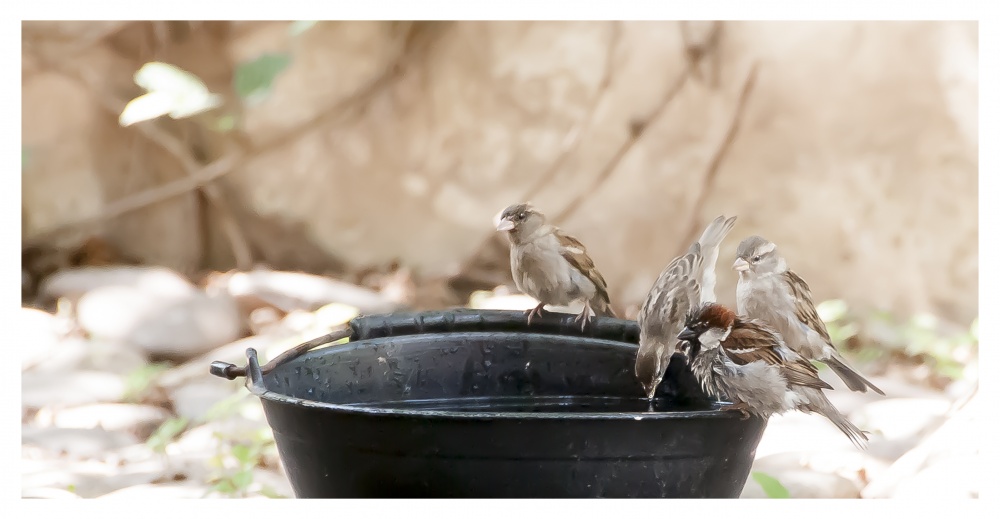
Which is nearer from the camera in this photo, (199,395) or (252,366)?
(252,366)

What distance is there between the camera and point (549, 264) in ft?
8.64

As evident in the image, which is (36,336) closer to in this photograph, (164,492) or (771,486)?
(164,492)

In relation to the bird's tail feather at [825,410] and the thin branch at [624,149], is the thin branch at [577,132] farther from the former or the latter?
the bird's tail feather at [825,410]

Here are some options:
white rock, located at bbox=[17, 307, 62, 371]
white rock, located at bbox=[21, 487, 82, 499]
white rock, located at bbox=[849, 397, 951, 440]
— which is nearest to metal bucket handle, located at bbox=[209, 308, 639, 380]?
white rock, located at bbox=[21, 487, 82, 499]

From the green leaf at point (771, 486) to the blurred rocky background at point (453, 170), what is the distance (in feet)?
5.61

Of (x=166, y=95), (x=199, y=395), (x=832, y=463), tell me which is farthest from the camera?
(x=166, y=95)

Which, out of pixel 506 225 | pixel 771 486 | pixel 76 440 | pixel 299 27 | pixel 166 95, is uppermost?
pixel 299 27

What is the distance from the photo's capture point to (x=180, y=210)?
485cm

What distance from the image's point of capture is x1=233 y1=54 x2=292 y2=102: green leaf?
15.0 feet

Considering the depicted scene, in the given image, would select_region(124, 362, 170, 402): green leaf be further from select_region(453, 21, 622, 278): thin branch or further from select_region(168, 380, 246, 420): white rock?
select_region(453, 21, 622, 278): thin branch

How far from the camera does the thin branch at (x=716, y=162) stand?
4527 mm

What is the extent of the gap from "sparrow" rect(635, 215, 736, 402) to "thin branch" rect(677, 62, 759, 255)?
223 centimetres

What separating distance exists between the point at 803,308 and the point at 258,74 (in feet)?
9.65

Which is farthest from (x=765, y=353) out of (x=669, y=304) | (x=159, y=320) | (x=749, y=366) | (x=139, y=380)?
(x=159, y=320)
